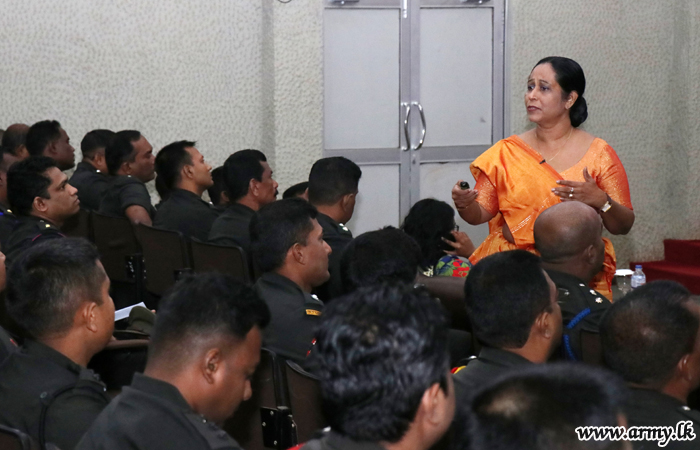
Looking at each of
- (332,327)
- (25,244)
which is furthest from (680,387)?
(25,244)

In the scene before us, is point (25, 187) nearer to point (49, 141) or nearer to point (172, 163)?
point (172, 163)

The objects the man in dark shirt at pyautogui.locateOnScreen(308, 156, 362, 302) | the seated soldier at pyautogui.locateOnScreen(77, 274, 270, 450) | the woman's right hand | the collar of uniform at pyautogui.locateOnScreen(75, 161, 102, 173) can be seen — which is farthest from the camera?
the collar of uniform at pyautogui.locateOnScreen(75, 161, 102, 173)

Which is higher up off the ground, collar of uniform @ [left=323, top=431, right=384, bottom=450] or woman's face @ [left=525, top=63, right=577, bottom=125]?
woman's face @ [left=525, top=63, right=577, bottom=125]

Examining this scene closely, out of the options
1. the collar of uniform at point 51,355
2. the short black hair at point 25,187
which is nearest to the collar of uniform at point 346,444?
the collar of uniform at point 51,355

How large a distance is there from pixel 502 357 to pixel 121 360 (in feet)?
3.65

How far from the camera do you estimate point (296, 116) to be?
5188mm

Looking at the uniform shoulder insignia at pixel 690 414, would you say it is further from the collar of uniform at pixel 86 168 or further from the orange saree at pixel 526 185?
the collar of uniform at pixel 86 168

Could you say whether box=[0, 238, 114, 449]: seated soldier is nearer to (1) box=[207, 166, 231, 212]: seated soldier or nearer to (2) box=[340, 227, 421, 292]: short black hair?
(2) box=[340, 227, 421, 292]: short black hair

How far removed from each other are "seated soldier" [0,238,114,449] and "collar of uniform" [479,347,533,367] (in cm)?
84

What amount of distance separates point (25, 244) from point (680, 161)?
4738 millimetres

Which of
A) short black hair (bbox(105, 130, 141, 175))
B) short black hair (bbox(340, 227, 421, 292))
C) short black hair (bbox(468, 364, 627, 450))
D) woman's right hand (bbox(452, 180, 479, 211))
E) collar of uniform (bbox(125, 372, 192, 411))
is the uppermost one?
short black hair (bbox(105, 130, 141, 175))

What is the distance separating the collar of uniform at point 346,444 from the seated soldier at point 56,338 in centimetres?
63

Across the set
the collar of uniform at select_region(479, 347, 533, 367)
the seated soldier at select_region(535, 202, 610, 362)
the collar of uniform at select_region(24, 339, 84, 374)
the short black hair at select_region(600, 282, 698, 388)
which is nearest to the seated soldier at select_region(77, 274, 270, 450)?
the collar of uniform at select_region(24, 339, 84, 374)

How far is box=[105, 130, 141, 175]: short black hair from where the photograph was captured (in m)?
4.66
